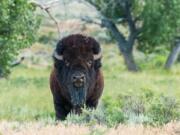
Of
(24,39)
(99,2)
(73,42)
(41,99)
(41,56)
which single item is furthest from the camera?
(41,56)

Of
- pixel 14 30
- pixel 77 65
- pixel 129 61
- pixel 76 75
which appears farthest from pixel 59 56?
pixel 129 61

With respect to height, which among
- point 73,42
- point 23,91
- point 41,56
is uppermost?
point 73,42

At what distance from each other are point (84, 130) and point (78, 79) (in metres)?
4.52

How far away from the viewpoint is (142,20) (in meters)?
41.0

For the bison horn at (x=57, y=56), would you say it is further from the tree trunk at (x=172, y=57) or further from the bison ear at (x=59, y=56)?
the tree trunk at (x=172, y=57)

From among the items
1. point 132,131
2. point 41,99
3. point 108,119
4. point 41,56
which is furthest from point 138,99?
point 41,56

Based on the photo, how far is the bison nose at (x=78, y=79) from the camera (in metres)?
15.1

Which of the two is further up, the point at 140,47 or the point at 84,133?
the point at 84,133

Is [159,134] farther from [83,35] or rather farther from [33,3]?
[33,3]

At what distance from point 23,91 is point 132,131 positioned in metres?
18.3

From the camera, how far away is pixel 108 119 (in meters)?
12.1

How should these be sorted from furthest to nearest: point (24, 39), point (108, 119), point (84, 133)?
point (24, 39), point (108, 119), point (84, 133)

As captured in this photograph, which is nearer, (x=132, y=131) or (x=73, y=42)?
(x=132, y=131)

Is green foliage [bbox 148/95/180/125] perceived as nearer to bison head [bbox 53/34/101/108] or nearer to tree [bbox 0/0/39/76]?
bison head [bbox 53/34/101/108]
